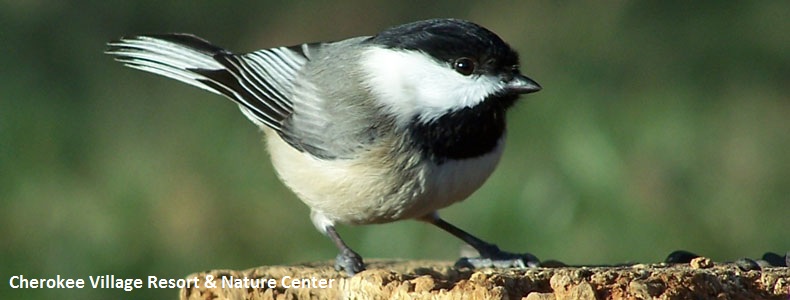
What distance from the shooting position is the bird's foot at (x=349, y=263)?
287cm

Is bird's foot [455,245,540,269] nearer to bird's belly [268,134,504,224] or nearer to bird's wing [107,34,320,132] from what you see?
bird's belly [268,134,504,224]

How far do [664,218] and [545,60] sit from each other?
3.24 feet

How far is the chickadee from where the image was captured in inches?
111

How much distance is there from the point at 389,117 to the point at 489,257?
18.6 inches

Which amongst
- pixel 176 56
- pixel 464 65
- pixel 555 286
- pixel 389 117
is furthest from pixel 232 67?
pixel 555 286

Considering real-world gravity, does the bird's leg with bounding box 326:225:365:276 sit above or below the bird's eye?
below

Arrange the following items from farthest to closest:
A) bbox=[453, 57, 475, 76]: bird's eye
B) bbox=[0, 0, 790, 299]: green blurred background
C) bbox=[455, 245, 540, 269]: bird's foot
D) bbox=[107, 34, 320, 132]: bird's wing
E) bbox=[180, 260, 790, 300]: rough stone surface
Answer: bbox=[0, 0, 790, 299]: green blurred background
bbox=[107, 34, 320, 132]: bird's wing
bbox=[455, 245, 540, 269]: bird's foot
bbox=[453, 57, 475, 76]: bird's eye
bbox=[180, 260, 790, 300]: rough stone surface

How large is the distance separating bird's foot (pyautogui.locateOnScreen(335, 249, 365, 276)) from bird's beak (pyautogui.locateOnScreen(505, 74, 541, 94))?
1.69 ft

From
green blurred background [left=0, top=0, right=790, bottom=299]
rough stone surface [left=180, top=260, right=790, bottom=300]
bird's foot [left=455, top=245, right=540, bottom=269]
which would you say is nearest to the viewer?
rough stone surface [left=180, top=260, right=790, bottom=300]

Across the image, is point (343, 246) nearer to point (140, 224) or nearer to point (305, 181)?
point (305, 181)

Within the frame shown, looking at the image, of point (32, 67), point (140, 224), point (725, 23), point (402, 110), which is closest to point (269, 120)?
point (402, 110)

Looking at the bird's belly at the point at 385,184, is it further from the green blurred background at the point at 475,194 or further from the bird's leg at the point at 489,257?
the green blurred background at the point at 475,194

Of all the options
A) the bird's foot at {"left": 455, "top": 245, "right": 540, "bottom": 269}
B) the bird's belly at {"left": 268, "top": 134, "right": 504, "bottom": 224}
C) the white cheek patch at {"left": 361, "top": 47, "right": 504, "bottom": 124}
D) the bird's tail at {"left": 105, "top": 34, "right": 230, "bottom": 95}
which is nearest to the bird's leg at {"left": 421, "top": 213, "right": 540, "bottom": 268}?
the bird's foot at {"left": 455, "top": 245, "right": 540, "bottom": 269}

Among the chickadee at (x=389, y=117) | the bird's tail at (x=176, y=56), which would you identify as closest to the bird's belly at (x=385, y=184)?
the chickadee at (x=389, y=117)
